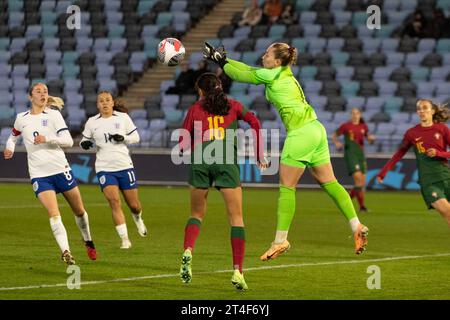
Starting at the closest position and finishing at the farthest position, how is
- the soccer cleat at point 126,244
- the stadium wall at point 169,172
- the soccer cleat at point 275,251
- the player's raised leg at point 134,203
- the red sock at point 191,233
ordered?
the red sock at point 191,233 < the soccer cleat at point 275,251 < the soccer cleat at point 126,244 < the player's raised leg at point 134,203 < the stadium wall at point 169,172

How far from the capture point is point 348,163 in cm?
2627

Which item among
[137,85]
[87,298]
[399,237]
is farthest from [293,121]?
[137,85]

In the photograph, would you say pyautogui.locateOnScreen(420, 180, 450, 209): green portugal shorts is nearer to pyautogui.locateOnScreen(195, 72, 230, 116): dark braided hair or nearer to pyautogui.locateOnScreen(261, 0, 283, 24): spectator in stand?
pyautogui.locateOnScreen(195, 72, 230, 116): dark braided hair

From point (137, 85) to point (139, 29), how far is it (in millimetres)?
2441

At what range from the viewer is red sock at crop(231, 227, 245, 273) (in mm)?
12070

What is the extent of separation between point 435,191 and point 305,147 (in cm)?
253

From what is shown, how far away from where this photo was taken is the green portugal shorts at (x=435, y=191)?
15.2m

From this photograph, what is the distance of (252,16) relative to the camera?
38.7 metres

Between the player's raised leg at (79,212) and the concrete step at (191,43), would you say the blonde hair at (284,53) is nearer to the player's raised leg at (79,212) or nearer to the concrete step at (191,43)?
the player's raised leg at (79,212)

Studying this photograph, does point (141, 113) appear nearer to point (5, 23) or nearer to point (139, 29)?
point (139, 29)

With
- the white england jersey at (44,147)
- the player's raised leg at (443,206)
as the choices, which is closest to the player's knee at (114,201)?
the white england jersey at (44,147)

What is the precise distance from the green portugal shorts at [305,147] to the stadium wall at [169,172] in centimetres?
1799

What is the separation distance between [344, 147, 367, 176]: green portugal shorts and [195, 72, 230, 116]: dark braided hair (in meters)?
14.3
